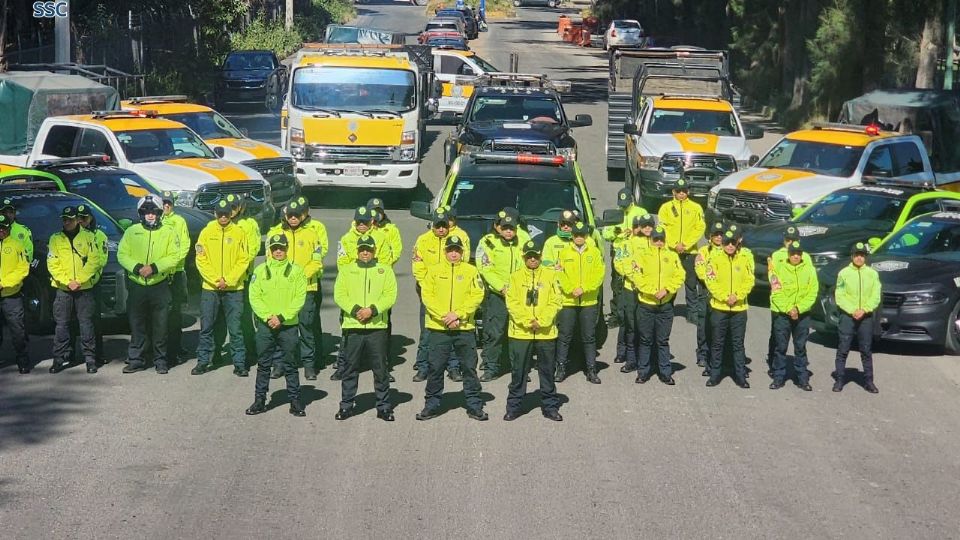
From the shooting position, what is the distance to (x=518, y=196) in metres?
14.5

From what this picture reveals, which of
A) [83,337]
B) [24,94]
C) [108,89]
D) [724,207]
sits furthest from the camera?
[108,89]

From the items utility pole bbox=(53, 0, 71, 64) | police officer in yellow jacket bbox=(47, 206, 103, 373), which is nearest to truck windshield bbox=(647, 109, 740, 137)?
utility pole bbox=(53, 0, 71, 64)

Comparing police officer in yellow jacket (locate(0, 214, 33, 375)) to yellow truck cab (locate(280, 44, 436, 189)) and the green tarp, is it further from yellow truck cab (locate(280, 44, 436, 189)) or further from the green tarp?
the green tarp

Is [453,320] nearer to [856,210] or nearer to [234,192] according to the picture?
[856,210]

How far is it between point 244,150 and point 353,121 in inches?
75.8

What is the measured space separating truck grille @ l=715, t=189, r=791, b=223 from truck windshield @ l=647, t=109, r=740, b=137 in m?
4.34

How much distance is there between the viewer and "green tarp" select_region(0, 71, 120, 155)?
24172 mm

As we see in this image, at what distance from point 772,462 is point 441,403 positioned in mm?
2932

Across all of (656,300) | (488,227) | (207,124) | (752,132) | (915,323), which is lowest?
(915,323)

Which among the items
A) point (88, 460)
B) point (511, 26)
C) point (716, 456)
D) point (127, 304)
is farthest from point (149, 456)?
point (511, 26)

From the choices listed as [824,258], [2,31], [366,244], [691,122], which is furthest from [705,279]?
[2,31]

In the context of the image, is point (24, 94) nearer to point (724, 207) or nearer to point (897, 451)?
point (724, 207)

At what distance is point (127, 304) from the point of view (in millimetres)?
13578

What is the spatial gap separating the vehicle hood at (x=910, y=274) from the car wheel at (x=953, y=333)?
23 cm
